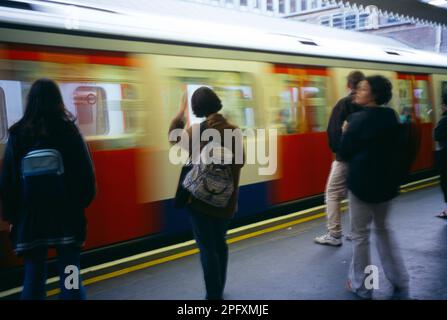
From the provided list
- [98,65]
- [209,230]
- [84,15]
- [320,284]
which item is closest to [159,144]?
[98,65]

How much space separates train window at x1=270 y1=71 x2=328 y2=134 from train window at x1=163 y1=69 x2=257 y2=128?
520 millimetres

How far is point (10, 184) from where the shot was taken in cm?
291

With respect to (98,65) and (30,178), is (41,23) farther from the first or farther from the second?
(30,178)

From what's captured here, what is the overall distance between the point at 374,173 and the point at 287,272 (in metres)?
1.41

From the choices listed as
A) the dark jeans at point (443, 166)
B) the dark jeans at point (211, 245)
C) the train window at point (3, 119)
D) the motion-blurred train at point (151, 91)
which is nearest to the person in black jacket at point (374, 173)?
the dark jeans at point (211, 245)

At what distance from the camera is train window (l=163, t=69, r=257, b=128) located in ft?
17.1

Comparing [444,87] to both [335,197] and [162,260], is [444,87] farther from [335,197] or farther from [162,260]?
[162,260]

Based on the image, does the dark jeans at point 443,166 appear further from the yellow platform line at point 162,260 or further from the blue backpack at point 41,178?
the blue backpack at point 41,178

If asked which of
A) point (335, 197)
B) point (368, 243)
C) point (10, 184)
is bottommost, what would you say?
point (368, 243)

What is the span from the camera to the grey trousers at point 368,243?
3.57m

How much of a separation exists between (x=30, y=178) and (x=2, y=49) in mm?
1699

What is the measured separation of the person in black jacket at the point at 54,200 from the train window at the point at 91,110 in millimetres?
1521

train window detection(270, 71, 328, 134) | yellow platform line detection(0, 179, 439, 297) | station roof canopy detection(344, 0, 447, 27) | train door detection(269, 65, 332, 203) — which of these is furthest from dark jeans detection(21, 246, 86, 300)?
station roof canopy detection(344, 0, 447, 27)

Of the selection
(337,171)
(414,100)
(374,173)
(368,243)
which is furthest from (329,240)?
(414,100)
